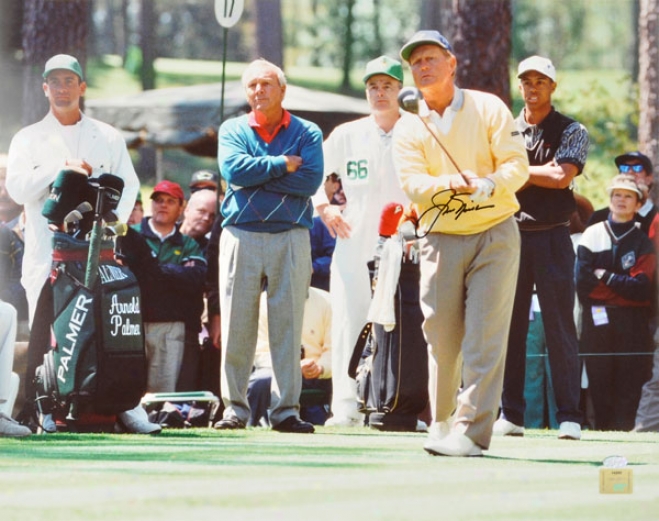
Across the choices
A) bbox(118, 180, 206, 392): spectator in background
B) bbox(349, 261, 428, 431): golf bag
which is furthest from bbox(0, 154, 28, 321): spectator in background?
bbox(349, 261, 428, 431): golf bag

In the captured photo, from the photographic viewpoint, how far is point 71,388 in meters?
→ 8.64

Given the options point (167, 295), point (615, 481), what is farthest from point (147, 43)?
point (615, 481)

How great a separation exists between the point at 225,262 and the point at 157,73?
43548 mm

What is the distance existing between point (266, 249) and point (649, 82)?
647 centimetres

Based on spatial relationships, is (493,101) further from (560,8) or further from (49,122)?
(560,8)

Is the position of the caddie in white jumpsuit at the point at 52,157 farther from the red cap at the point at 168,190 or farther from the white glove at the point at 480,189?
the white glove at the point at 480,189

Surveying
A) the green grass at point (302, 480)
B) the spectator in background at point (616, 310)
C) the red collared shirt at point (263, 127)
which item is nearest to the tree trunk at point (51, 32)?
the spectator in background at point (616, 310)

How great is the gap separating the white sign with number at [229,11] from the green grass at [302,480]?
4.01 metres

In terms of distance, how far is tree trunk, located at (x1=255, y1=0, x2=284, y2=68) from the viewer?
88.3ft

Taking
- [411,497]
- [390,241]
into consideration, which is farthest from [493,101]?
[411,497]

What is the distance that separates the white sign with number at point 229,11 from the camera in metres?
11.4

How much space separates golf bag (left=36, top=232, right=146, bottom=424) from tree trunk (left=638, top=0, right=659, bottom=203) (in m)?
6.55

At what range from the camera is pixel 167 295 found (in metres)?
10.8

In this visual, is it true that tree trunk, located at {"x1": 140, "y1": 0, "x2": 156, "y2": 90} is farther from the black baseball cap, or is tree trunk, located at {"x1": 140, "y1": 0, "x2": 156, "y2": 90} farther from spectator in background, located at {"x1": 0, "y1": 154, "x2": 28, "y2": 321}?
spectator in background, located at {"x1": 0, "y1": 154, "x2": 28, "y2": 321}
